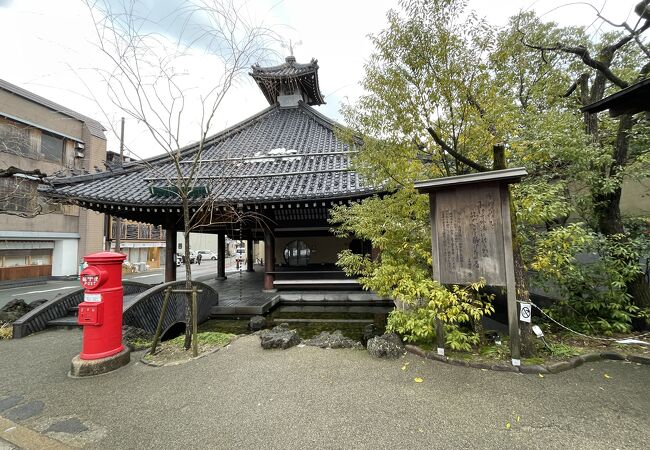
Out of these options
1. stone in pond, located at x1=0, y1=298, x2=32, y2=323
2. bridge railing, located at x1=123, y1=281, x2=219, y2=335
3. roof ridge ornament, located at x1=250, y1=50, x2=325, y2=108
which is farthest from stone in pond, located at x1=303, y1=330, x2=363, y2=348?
roof ridge ornament, located at x1=250, y1=50, x2=325, y2=108

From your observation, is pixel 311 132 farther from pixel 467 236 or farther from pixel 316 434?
pixel 316 434

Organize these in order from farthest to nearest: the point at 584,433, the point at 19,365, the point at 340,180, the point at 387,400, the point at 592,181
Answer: the point at 340,180, the point at 592,181, the point at 19,365, the point at 387,400, the point at 584,433

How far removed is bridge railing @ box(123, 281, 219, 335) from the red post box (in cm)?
112

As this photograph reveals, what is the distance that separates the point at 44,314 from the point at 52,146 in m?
20.0

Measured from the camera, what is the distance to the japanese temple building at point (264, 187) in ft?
24.8

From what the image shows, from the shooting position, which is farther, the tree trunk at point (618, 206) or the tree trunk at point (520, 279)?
the tree trunk at point (618, 206)

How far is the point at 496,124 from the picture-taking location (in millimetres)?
4172

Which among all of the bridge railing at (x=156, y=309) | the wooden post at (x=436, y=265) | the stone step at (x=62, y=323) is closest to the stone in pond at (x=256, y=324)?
the bridge railing at (x=156, y=309)

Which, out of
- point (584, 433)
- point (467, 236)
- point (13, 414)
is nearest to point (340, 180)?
point (467, 236)

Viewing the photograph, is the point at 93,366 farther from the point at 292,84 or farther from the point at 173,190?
the point at 292,84

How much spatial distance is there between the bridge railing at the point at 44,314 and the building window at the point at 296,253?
629 centimetres

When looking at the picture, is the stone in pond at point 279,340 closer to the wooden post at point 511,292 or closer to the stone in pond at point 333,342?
the stone in pond at point 333,342

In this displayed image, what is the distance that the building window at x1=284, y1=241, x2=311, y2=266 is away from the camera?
10953mm

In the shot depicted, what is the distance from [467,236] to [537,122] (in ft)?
9.73
